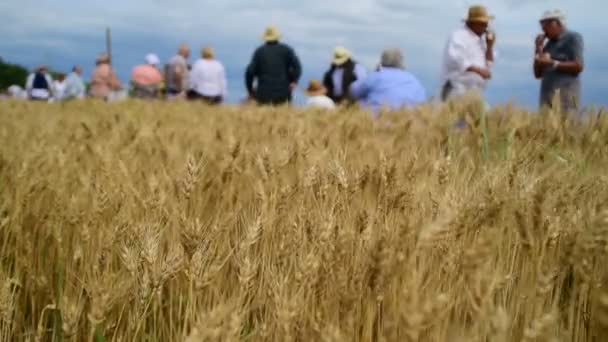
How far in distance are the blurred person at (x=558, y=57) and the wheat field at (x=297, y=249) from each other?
129 inches

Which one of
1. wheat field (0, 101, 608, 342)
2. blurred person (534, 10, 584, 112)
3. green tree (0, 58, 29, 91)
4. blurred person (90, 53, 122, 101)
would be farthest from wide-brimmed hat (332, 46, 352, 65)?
green tree (0, 58, 29, 91)

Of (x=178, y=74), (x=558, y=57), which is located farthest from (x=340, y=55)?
(x=178, y=74)

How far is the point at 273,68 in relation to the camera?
7871 mm

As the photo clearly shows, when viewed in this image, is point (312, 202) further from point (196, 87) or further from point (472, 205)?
point (196, 87)

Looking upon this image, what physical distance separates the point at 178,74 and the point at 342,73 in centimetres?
350

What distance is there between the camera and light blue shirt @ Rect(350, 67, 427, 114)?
18.4 ft

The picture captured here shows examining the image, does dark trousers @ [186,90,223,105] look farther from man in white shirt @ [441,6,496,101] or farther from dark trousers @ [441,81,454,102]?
man in white shirt @ [441,6,496,101]

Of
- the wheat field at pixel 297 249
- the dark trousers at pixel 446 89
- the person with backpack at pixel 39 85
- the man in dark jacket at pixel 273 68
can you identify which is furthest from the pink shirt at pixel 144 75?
the wheat field at pixel 297 249

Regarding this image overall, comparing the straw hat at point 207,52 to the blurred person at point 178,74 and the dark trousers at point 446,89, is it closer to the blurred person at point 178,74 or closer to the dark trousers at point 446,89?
the blurred person at point 178,74

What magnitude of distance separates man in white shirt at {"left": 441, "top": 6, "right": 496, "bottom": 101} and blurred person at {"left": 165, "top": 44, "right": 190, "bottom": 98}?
6.04 meters

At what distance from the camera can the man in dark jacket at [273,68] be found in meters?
7.85

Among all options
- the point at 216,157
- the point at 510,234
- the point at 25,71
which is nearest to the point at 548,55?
the point at 216,157

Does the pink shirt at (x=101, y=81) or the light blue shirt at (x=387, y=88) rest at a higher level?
the light blue shirt at (x=387, y=88)

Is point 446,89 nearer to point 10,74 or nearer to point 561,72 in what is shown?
point 561,72
